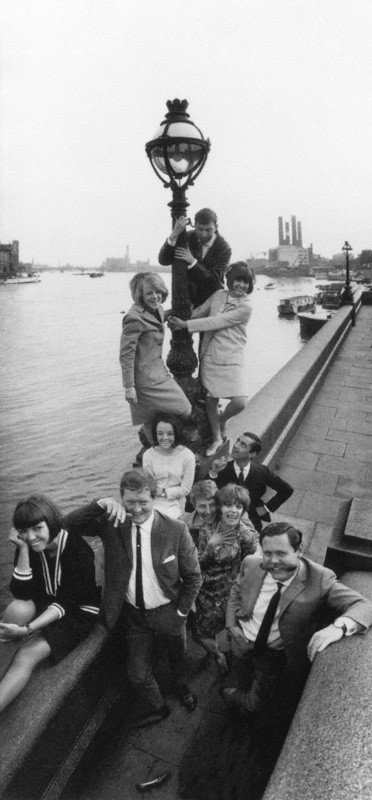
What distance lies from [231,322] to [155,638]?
7.17ft

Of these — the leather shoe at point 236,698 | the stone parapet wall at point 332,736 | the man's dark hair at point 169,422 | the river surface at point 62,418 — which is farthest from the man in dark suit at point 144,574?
the river surface at point 62,418

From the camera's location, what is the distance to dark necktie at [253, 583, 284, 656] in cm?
249

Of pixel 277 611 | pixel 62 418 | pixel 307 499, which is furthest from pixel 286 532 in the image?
pixel 62 418

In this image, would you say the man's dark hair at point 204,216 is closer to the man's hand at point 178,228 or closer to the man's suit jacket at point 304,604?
the man's hand at point 178,228

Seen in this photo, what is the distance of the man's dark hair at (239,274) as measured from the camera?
3.64 metres

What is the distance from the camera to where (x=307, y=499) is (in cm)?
511

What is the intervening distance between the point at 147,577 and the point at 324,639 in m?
1.03

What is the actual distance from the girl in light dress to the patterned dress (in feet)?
1.29

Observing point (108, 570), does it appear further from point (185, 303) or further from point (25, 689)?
point (185, 303)

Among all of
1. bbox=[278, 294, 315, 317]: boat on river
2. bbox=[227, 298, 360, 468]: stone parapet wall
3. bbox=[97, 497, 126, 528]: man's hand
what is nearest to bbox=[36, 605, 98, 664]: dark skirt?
bbox=[97, 497, 126, 528]: man's hand

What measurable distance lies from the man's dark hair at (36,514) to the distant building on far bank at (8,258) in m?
128

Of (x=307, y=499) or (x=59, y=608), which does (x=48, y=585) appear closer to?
(x=59, y=608)

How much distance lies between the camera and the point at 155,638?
2820 millimetres

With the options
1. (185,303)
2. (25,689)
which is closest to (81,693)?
(25,689)
